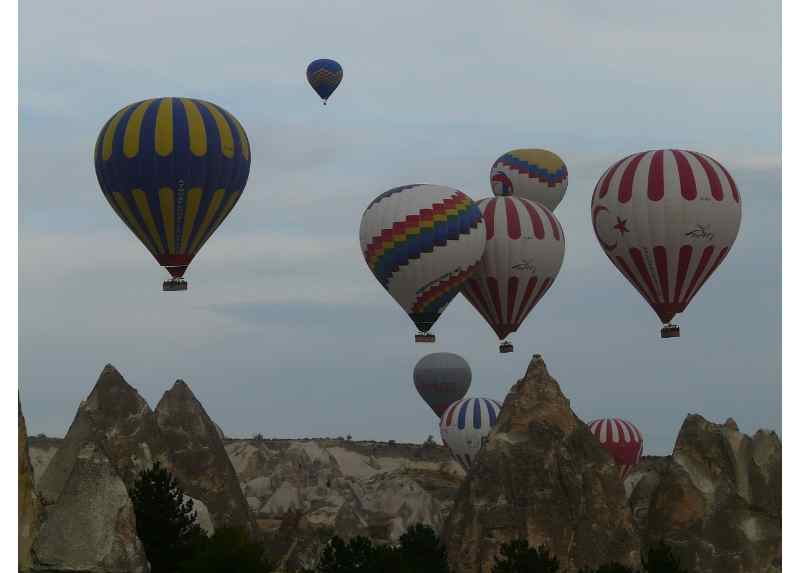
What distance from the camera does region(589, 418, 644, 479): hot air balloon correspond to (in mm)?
77250

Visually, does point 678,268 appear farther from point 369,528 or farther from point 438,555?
point 369,528

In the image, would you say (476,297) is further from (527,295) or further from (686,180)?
(686,180)

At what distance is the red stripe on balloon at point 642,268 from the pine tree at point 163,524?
19.1 meters

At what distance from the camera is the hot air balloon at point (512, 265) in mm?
62406

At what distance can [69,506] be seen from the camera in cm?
4025

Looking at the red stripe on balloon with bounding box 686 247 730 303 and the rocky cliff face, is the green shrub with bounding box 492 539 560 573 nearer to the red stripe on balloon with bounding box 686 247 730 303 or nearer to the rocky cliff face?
the red stripe on balloon with bounding box 686 247 730 303

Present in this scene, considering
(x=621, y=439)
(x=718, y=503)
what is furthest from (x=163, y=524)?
(x=621, y=439)

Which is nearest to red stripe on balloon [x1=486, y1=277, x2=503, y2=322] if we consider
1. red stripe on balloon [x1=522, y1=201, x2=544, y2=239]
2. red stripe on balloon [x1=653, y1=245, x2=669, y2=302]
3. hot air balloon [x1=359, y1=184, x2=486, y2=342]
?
hot air balloon [x1=359, y1=184, x2=486, y2=342]

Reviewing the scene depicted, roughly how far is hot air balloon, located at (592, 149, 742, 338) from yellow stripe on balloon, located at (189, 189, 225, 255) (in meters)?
15.1

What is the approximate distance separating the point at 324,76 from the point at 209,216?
19658 mm

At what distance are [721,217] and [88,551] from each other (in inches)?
1089

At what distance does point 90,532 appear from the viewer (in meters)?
39.9

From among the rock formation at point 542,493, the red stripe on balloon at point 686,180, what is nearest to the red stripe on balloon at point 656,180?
the red stripe on balloon at point 686,180

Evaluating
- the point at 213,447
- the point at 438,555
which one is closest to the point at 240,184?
the point at 213,447
